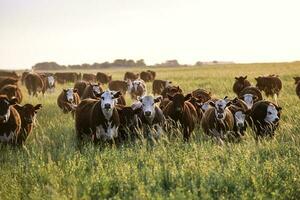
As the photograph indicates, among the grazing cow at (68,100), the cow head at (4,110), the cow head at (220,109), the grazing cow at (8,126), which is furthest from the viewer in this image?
the grazing cow at (68,100)

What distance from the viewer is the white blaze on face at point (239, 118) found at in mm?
11172

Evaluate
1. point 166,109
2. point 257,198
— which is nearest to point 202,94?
point 166,109

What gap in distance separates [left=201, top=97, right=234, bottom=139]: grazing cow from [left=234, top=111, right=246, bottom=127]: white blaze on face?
124 millimetres

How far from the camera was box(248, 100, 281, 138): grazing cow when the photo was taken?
11.1m

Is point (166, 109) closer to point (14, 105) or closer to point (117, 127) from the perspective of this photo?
point (117, 127)

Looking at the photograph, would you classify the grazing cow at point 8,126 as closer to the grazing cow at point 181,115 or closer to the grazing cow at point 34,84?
the grazing cow at point 181,115

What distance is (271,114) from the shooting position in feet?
36.9

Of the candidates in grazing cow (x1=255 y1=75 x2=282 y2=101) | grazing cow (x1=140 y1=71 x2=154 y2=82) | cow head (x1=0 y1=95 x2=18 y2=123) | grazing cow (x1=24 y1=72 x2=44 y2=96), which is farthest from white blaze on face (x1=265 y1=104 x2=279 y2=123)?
grazing cow (x1=140 y1=71 x2=154 y2=82)

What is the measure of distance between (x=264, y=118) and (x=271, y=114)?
0.72 feet

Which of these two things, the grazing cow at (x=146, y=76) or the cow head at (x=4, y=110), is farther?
the grazing cow at (x=146, y=76)

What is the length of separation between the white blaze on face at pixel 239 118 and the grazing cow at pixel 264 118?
0.64 ft

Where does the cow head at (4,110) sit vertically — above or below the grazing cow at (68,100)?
above

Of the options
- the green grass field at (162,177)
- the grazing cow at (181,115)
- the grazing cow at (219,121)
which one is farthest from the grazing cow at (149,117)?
the green grass field at (162,177)

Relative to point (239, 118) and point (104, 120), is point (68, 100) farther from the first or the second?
point (239, 118)
